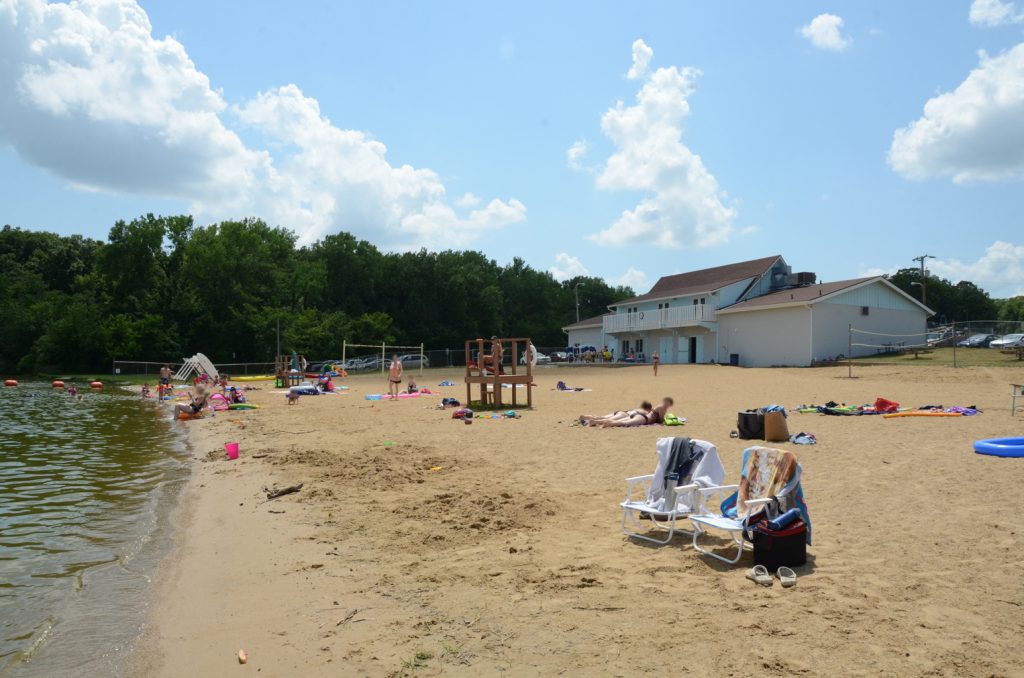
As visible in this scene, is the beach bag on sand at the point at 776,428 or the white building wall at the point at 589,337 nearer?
the beach bag on sand at the point at 776,428

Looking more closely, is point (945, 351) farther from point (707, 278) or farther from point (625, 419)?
point (625, 419)

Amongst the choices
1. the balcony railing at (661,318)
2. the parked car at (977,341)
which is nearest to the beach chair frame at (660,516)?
the balcony railing at (661,318)

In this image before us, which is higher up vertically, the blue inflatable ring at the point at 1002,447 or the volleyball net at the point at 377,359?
the volleyball net at the point at 377,359

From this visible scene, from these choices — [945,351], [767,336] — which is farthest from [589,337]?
[945,351]

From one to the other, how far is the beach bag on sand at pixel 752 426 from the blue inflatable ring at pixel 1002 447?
328cm

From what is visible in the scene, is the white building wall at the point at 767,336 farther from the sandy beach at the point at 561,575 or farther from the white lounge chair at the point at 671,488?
the white lounge chair at the point at 671,488

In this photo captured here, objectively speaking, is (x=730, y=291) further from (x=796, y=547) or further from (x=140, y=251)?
(x=140, y=251)

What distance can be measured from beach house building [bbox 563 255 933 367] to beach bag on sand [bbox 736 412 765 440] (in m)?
23.7

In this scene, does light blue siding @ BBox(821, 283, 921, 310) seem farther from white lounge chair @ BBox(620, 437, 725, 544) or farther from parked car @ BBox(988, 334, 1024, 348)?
white lounge chair @ BBox(620, 437, 725, 544)

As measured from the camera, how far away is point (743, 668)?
373 cm

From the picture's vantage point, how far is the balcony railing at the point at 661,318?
1619 inches

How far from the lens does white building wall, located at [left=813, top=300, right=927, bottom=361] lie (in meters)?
34.2

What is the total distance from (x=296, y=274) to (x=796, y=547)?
6262 cm

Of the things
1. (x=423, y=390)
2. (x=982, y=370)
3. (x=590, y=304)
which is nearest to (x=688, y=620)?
(x=423, y=390)
